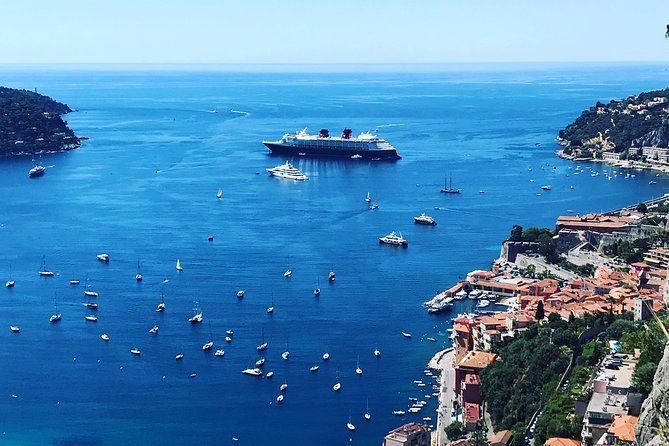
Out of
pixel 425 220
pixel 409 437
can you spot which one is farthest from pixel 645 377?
pixel 425 220

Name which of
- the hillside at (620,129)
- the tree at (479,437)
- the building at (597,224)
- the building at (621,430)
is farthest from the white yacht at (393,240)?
the hillside at (620,129)

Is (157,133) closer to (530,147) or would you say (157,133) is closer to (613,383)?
(530,147)

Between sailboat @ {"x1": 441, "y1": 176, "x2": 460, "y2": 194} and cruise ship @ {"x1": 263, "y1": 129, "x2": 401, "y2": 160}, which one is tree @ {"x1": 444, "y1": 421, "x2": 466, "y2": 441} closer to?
sailboat @ {"x1": 441, "y1": 176, "x2": 460, "y2": 194}

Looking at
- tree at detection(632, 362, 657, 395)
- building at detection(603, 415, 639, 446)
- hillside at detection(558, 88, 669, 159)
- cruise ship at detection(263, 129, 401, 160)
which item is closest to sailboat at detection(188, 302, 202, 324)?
tree at detection(632, 362, 657, 395)

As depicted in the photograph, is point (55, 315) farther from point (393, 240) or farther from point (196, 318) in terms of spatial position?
point (393, 240)

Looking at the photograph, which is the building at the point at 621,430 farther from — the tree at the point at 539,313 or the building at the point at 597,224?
the building at the point at 597,224

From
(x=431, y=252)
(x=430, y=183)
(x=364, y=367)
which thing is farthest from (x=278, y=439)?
(x=430, y=183)
